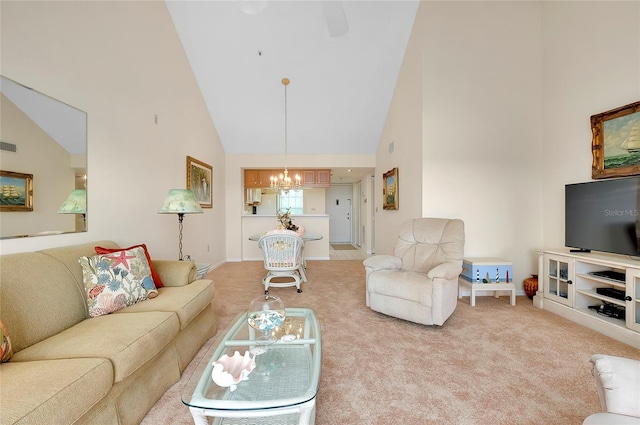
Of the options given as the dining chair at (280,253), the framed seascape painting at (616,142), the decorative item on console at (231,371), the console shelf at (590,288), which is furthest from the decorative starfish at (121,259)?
Result: the framed seascape painting at (616,142)

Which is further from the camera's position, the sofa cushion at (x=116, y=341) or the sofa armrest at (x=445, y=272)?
the sofa armrest at (x=445, y=272)

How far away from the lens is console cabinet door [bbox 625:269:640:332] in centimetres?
208

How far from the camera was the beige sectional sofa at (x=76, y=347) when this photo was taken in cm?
97

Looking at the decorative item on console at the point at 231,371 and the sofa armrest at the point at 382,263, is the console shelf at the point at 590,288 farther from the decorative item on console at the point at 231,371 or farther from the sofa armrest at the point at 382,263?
the decorative item on console at the point at 231,371

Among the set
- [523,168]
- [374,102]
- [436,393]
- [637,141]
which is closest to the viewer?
[436,393]

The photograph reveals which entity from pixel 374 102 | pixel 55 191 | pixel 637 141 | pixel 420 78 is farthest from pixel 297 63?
pixel 637 141

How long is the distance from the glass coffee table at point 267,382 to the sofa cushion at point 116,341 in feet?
1.06

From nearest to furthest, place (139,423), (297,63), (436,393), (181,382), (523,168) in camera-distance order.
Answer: (139,423)
(436,393)
(181,382)
(523,168)
(297,63)

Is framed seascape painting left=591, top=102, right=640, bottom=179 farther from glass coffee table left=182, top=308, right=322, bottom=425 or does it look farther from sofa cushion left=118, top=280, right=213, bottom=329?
sofa cushion left=118, top=280, right=213, bottom=329

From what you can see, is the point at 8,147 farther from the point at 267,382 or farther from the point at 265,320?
the point at 267,382

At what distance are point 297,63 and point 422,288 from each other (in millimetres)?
3658

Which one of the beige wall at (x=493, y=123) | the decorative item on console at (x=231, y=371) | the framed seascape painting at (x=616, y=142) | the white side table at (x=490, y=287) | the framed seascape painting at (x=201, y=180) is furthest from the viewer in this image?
the framed seascape painting at (x=201, y=180)

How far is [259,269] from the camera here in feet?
16.2

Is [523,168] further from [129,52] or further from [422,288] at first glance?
[129,52]
